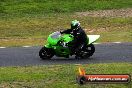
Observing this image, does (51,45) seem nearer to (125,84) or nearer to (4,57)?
(4,57)

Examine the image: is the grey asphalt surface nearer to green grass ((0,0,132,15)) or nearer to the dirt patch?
the dirt patch

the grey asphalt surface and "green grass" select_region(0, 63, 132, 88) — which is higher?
"green grass" select_region(0, 63, 132, 88)

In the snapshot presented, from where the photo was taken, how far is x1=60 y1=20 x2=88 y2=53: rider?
1891cm

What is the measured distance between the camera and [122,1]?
41.2m

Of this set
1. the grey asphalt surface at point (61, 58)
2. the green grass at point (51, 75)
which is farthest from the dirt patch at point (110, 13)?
the green grass at point (51, 75)

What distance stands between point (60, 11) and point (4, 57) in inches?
690

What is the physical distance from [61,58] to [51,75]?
17.3 feet

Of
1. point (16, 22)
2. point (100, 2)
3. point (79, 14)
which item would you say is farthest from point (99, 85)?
point (100, 2)

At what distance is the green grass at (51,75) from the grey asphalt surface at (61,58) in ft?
→ 7.97

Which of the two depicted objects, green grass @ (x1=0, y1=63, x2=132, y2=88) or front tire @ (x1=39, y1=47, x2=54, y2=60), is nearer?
green grass @ (x1=0, y1=63, x2=132, y2=88)

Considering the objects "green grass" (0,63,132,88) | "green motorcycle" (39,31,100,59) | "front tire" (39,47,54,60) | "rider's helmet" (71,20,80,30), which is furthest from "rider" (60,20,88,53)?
"green grass" (0,63,132,88)

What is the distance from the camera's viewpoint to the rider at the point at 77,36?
62.0 ft

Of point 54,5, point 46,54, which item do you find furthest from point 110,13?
point 46,54

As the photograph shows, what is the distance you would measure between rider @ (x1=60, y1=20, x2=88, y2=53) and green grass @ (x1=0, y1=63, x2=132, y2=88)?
306cm
